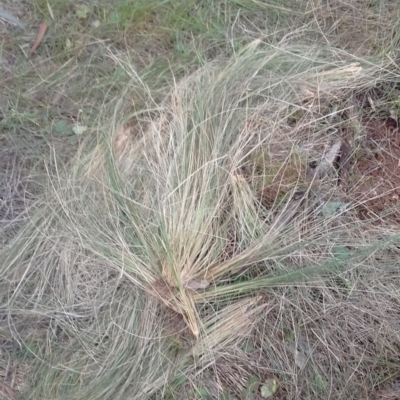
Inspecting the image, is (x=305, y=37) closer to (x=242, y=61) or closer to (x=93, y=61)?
(x=242, y=61)

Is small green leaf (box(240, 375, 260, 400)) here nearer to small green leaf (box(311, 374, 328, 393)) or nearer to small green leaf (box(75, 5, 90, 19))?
small green leaf (box(311, 374, 328, 393))

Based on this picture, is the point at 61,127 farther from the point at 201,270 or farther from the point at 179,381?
the point at 179,381

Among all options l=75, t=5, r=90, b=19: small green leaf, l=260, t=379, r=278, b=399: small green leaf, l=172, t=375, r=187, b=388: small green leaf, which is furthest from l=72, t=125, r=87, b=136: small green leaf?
l=260, t=379, r=278, b=399: small green leaf

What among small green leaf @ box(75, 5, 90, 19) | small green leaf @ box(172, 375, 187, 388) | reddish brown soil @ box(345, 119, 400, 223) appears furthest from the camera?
small green leaf @ box(75, 5, 90, 19)

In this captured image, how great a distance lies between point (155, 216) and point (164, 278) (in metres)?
0.17

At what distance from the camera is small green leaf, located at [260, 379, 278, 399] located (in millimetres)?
1771

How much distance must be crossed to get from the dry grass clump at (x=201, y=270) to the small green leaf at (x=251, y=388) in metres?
0.01

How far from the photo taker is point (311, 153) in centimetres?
193

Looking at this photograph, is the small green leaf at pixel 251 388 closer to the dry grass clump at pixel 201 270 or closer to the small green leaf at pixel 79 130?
the dry grass clump at pixel 201 270

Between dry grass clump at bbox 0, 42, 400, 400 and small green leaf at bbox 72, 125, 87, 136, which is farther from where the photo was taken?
small green leaf at bbox 72, 125, 87, 136

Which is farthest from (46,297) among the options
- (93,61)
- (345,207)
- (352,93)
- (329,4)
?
(329,4)

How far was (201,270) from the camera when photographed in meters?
1.78

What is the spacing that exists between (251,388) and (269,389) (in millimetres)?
50

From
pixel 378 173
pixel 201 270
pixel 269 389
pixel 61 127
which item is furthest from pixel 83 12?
pixel 269 389
